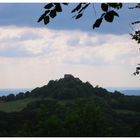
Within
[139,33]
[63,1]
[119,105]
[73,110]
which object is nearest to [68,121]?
[73,110]

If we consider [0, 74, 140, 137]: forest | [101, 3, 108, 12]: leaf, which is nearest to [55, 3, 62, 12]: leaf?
[101, 3, 108, 12]: leaf

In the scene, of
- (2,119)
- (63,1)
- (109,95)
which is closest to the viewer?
(63,1)

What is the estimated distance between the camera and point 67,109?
2195 cm

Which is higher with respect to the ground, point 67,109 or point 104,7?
point 104,7

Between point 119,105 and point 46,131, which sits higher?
point 119,105

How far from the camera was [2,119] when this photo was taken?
1811 centimetres

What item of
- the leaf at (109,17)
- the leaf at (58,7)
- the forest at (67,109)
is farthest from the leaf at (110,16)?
the forest at (67,109)

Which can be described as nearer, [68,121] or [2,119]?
[2,119]

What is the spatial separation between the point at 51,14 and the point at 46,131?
2407cm

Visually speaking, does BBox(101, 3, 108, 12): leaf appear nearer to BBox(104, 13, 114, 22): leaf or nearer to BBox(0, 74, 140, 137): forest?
BBox(104, 13, 114, 22): leaf

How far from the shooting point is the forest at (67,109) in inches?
572

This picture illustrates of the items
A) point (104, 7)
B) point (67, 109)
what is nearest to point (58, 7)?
point (104, 7)

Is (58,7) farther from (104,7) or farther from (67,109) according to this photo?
(67,109)

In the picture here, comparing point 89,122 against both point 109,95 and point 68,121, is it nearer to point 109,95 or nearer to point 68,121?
point 68,121
